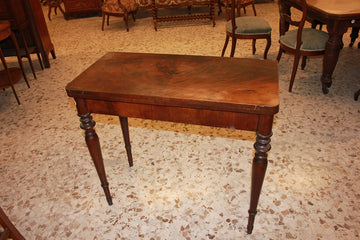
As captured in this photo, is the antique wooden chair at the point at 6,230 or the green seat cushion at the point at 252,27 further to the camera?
the green seat cushion at the point at 252,27

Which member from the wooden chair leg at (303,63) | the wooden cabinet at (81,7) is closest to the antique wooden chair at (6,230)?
the wooden chair leg at (303,63)

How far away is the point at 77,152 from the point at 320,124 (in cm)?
197

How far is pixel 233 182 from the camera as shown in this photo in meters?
1.75

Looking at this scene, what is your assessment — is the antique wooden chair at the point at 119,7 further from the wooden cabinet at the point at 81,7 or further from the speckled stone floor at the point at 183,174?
the speckled stone floor at the point at 183,174

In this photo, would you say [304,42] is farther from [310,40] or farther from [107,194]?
[107,194]

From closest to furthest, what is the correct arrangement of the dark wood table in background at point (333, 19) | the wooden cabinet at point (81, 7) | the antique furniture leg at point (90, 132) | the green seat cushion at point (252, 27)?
the antique furniture leg at point (90, 132), the dark wood table in background at point (333, 19), the green seat cushion at point (252, 27), the wooden cabinet at point (81, 7)

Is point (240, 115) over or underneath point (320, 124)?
over

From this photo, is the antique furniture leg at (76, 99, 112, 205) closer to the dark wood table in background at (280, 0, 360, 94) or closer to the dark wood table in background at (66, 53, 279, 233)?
the dark wood table in background at (66, 53, 279, 233)

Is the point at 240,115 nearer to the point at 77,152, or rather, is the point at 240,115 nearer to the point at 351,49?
the point at 77,152

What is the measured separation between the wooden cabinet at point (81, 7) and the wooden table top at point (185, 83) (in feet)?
16.5

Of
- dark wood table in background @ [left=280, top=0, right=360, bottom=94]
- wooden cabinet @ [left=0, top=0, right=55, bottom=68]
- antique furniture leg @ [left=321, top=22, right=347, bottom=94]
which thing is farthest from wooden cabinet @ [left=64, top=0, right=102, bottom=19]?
antique furniture leg @ [left=321, top=22, right=347, bottom=94]

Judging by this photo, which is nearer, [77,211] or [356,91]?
[77,211]

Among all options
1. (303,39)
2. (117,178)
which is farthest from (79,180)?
(303,39)

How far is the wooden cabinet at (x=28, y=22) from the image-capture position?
2980mm
